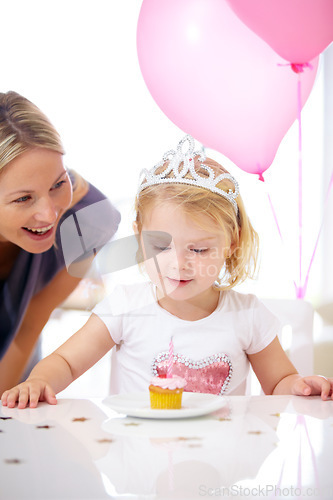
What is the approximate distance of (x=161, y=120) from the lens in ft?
8.45

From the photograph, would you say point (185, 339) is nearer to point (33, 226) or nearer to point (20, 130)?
point (33, 226)

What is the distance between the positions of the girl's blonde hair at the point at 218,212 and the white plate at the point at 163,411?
0.38m

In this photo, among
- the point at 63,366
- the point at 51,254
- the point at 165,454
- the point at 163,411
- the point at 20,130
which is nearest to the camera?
the point at 165,454

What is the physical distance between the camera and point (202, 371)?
1083 mm

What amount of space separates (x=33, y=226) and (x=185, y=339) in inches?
20.8

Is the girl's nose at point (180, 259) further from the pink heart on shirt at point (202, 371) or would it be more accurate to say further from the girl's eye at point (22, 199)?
the girl's eye at point (22, 199)

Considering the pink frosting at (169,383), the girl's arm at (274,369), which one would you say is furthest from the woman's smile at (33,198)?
the pink frosting at (169,383)

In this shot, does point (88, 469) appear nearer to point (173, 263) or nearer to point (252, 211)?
point (173, 263)

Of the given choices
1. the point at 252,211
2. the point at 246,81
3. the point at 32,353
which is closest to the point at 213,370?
the point at 32,353

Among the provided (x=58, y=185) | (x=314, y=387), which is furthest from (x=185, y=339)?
(x=58, y=185)

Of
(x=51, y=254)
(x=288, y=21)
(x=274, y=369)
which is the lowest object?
(x=274, y=369)

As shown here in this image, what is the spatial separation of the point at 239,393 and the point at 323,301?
1.79 metres

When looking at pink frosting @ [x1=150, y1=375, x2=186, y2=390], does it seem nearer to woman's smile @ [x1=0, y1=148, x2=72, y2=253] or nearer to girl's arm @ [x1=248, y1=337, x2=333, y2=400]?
girl's arm @ [x1=248, y1=337, x2=333, y2=400]

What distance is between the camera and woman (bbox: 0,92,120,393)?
135 centimetres
